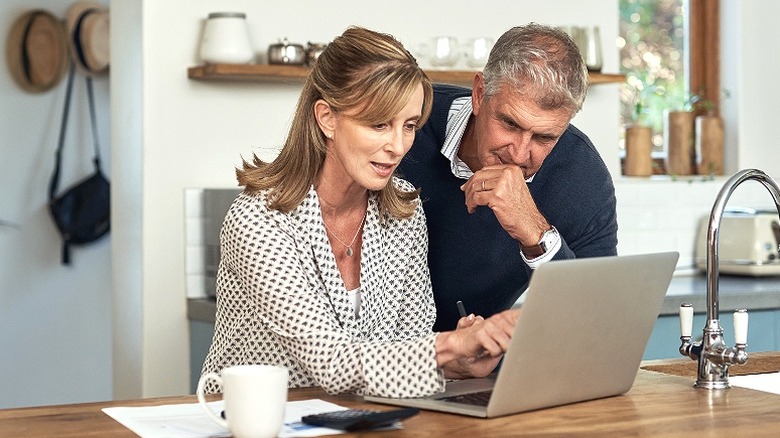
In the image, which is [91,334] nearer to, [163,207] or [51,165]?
[51,165]

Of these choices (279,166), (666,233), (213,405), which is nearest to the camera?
(213,405)

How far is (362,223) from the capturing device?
2.34 m

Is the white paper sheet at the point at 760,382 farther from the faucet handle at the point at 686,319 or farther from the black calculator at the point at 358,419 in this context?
the black calculator at the point at 358,419

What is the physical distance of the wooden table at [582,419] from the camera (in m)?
1.73

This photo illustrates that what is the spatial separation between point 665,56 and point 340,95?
3.16m

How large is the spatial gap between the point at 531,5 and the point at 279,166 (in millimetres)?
2402

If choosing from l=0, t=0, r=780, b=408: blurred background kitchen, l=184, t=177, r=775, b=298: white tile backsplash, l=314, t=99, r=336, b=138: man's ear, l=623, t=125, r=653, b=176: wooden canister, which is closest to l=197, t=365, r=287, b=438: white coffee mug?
l=314, t=99, r=336, b=138: man's ear

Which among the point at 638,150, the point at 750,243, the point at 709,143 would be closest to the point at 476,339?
the point at 750,243

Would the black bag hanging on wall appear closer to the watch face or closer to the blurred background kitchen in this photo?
the blurred background kitchen

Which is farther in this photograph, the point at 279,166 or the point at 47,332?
the point at 47,332

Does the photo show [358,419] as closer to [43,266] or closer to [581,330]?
[581,330]

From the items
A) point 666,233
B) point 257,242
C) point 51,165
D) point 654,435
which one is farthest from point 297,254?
point 51,165

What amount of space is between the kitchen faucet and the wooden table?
0.17 ft

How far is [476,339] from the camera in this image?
191 cm
